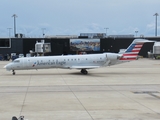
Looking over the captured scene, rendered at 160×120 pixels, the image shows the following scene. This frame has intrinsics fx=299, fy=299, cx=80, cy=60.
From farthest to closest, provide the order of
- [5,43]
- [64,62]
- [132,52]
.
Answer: [5,43] < [132,52] < [64,62]

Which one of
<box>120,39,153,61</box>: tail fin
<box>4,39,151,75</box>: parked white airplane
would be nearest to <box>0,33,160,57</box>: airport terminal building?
<box>120,39,153,61</box>: tail fin

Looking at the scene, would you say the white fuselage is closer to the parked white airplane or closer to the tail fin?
the parked white airplane

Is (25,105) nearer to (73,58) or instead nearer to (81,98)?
(81,98)

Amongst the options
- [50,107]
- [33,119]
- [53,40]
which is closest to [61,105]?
[50,107]

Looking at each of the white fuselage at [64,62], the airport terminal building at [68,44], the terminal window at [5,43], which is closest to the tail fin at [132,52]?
the white fuselage at [64,62]

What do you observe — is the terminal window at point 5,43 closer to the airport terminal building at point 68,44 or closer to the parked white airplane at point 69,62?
the airport terminal building at point 68,44

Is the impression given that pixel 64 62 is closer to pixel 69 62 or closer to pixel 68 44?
pixel 69 62

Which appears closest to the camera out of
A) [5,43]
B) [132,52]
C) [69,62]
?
[69,62]

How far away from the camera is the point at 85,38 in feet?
318

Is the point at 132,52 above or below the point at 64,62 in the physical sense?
above

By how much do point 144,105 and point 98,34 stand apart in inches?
3419

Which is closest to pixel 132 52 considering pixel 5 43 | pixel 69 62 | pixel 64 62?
pixel 69 62

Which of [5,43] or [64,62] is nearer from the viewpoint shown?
[64,62]

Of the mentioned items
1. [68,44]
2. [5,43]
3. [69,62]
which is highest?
[5,43]
